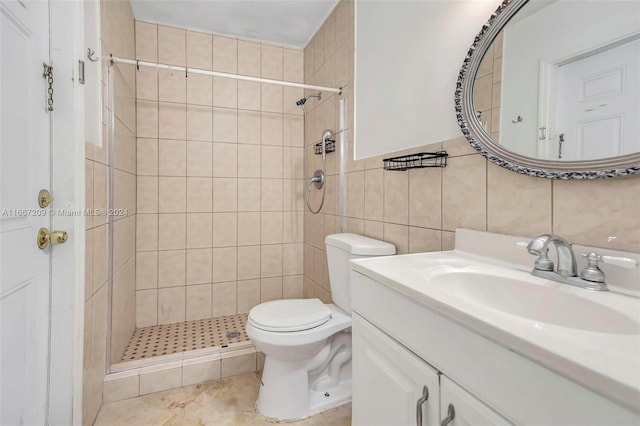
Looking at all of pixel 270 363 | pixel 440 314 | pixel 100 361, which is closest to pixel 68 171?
pixel 100 361

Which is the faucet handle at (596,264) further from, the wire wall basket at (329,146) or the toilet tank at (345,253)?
the wire wall basket at (329,146)

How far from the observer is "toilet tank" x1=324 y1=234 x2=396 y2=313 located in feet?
4.67

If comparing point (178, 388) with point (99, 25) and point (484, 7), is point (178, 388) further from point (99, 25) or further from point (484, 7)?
point (484, 7)

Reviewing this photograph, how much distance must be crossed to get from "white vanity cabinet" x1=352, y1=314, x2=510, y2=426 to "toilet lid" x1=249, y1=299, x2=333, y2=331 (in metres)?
0.50

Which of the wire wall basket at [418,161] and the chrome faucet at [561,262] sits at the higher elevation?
the wire wall basket at [418,161]

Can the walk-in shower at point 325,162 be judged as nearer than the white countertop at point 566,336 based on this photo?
No

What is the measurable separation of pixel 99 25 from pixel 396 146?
4.90ft

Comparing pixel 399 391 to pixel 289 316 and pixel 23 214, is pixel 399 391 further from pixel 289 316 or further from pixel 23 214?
pixel 23 214

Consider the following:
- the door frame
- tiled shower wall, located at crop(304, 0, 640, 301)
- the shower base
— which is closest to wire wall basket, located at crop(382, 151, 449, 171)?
tiled shower wall, located at crop(304, 0, 640, 301)

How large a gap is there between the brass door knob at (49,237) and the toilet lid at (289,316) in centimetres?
82

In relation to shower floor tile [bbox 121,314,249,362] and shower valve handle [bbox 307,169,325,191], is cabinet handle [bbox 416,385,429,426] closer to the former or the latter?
shower floor tile [bbox 121,314,249,362]

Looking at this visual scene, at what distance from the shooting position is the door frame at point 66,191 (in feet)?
3.56

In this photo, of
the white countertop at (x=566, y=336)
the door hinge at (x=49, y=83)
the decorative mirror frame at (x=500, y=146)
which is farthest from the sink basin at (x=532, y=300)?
the door hinge at (x=49, y=83)

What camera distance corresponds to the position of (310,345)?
141cm
